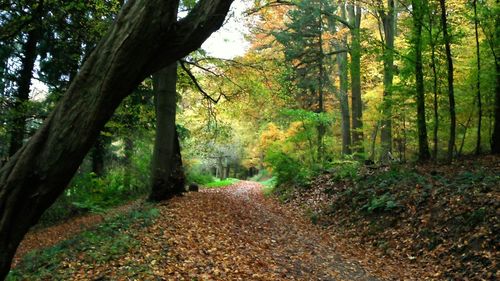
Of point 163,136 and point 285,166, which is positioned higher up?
point 163,136

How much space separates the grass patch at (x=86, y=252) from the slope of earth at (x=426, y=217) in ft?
15.4

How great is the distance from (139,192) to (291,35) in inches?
436

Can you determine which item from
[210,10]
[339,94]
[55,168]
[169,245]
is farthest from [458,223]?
[339,94]

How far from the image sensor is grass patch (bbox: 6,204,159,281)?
259 inches

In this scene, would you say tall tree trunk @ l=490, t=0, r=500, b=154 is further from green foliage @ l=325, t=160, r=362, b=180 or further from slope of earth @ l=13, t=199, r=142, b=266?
slope of earth @ l=13, t=199, r=142, b=266

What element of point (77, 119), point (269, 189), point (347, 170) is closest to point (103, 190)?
point (269, 189)

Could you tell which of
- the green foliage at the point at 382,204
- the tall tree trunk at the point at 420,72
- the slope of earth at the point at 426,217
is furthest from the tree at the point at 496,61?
the green foliage at the point at 382,204

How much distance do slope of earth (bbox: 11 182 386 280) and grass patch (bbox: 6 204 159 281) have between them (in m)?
0.02

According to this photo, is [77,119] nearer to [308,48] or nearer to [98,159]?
[98,159]

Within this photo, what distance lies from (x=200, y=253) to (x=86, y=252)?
206 centimetres

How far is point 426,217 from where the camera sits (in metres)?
8.69

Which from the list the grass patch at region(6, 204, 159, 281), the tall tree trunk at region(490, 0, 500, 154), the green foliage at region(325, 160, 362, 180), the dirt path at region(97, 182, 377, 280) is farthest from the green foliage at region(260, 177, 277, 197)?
the grass patch at region(6, 204, 159, 281)

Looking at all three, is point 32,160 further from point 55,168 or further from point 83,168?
point 83,168

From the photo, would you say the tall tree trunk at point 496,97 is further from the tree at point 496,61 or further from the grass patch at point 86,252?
the grass patch at point 86,252
